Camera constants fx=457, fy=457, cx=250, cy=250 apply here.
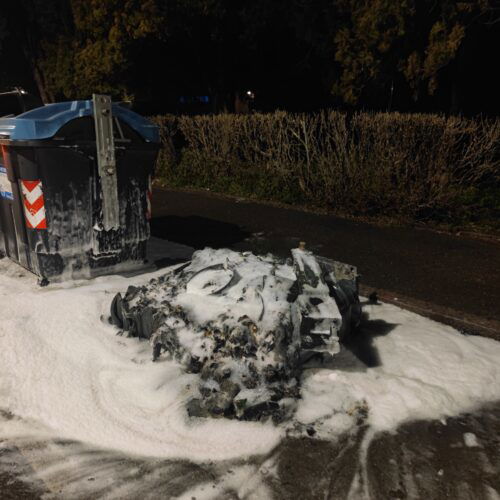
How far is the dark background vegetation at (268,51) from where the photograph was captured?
935cm

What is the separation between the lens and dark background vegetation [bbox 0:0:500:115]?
30.7 ft

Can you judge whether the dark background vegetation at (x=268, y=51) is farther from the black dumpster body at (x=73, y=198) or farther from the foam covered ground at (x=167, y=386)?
the foam covered ground at (x=167, y=386)

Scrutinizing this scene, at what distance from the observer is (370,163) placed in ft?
23.6

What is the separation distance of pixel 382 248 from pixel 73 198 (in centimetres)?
372

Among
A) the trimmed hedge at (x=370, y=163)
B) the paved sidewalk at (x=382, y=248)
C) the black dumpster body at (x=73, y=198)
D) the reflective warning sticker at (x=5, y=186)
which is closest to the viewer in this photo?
the black dumpster body at (x=73, y=198)

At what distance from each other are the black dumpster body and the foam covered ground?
741 mm

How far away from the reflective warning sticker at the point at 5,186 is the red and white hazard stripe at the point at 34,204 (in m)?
0.28

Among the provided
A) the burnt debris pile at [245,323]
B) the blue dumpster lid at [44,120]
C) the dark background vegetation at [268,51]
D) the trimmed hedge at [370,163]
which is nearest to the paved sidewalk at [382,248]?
the trimmed hedge at [370,163]

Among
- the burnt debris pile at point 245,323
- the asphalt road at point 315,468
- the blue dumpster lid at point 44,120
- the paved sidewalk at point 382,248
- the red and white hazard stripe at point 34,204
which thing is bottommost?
the paved sidewalk at point 382,248

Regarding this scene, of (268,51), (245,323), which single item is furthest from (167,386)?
(268,51)

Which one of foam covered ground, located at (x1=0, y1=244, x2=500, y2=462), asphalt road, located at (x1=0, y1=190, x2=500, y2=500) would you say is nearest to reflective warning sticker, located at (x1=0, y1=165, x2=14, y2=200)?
foam covered ground, located at (x1=0, y1=244, x2=500, y2=462)

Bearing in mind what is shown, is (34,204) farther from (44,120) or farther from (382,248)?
(382,248)

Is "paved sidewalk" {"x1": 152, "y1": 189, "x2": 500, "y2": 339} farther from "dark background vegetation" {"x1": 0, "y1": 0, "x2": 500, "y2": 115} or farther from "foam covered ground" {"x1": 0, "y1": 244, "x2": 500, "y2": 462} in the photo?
"dark background vegetation" {"x1": 0, "y1": 0, "x2": 500, "y2": 115}

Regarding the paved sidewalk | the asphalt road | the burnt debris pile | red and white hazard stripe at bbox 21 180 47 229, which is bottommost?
the paved sidewalk
